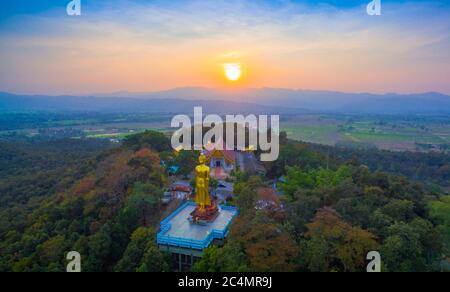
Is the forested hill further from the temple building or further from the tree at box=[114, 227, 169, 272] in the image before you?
the temple building

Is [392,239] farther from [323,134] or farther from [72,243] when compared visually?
[323,134]

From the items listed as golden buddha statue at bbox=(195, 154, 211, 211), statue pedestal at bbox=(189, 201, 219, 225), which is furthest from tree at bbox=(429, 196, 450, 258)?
golden buddha statue at bbox=(195, 154, 211, 211)

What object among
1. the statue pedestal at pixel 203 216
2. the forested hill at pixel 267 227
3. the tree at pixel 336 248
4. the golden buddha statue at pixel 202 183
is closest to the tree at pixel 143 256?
the forested hill at pixel 267 227

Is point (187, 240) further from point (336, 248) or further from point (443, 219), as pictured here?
point (443, 219)

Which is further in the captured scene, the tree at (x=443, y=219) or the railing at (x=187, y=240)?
the tree at (x=443, y=219)
